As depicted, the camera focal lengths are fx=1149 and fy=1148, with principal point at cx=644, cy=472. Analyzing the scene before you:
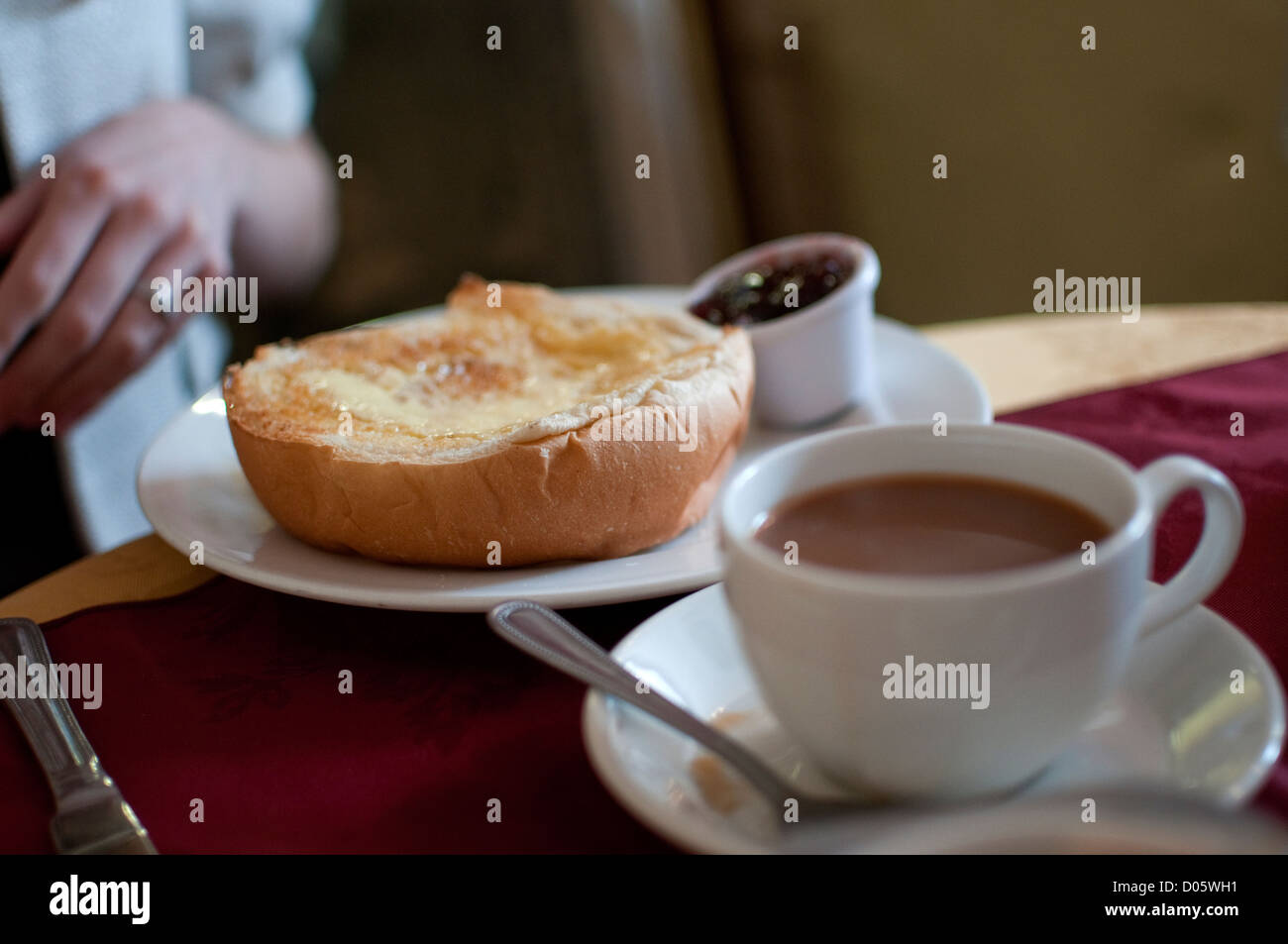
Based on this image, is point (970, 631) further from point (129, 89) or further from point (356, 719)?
point (129, 89)

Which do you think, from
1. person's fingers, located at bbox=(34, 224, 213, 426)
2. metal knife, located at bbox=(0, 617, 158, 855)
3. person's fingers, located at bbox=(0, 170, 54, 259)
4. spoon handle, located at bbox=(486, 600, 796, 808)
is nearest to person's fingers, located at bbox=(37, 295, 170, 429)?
person's fingers, located at bbox=(34, 224, 213, 426)

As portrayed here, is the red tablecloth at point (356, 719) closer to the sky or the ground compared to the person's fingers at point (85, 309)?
closer to the ground

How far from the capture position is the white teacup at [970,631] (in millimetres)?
724

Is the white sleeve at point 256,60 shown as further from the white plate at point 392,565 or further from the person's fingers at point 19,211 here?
the white plate at point 392,565

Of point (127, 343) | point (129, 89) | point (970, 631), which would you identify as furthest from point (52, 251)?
point (970, 631)

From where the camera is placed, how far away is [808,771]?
0.87 metres

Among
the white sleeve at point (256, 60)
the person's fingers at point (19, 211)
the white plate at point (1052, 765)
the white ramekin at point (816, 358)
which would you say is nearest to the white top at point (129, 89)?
the white sleeve at point (256, 60)

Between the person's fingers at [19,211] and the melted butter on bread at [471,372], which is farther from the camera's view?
the person's fingers at [19,211]

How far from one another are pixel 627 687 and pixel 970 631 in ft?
0.88

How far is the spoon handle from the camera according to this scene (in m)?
0.82

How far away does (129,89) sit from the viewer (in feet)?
7.41

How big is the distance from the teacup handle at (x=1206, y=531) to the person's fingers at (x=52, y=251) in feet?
5.11

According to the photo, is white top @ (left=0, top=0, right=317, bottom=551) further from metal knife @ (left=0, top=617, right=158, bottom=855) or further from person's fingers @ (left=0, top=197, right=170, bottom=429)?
metal knife @ (left=0, top=617, right=158, bottom=855)
